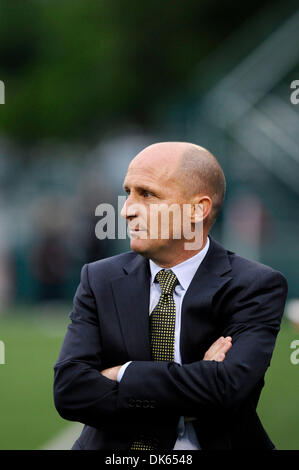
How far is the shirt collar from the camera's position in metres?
3.86

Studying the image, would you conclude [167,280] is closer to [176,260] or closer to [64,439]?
[176,260]

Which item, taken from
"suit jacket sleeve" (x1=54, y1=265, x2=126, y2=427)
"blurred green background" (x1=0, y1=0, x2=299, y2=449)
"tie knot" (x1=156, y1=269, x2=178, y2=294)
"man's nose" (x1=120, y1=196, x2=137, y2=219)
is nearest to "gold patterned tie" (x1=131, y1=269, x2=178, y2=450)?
"tie knot" (x1=156, y1=269, x2=178, y2=294)

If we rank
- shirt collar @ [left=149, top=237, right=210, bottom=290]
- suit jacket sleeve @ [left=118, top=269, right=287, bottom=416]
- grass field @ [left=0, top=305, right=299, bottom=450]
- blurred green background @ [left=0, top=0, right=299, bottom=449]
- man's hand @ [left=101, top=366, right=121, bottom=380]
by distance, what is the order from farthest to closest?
blurred green background @ [left=0, top=0, right=299, bottom=449], grass field @ [left=0, top=305, right=299, bottom=450], shirt collar @ [left=149, top=237, right=210, bottom=290], man's hand @ [left=101, top=366, right=121, bottom=380], suit jacket sleeve @ [left=118, top=269, right=287, bottom=416]

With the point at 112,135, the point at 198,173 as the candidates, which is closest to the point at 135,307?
the point at 198,173

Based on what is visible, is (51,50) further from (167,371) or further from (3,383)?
(167,371)

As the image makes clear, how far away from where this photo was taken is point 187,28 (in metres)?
28.1

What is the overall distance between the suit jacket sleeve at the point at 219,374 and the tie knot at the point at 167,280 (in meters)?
0.25

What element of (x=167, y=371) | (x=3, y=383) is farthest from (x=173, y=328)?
(x=3, y=383)

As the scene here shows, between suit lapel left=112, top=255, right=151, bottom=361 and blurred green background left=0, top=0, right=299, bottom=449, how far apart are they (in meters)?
1.02

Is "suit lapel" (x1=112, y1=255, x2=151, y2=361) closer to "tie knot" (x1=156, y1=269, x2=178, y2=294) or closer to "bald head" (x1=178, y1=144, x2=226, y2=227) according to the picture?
"tie knot" (x1=156, y1=269, x2=178, y2=294)

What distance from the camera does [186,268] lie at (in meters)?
3.89

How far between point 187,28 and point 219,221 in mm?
12874
